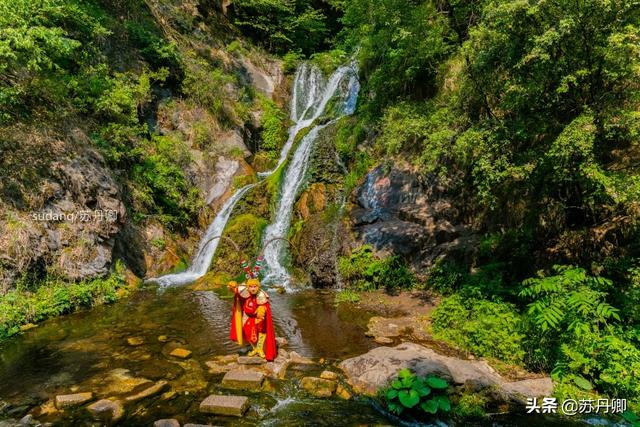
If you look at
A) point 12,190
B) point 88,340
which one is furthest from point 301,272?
point 12,190

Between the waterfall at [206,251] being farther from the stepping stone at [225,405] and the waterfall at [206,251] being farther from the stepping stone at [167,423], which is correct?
the stepping stone at [167,423]

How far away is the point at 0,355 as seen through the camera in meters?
7.46

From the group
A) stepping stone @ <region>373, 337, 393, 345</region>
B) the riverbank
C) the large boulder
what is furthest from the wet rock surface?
the riverbank

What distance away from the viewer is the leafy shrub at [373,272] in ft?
36.3

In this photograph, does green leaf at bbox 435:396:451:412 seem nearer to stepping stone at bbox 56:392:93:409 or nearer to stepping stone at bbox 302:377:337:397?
stepping stone at bbox 302:377:337:397

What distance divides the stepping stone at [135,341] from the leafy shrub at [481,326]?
19.8 feet

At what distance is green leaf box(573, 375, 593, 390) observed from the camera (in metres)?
5.63

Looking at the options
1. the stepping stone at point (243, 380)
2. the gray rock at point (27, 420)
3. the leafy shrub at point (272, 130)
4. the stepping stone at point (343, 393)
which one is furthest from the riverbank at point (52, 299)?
the leafy shrub at point (272, 130)

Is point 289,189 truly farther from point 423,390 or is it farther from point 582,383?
point 582,383

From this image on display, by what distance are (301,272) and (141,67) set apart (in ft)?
41.6

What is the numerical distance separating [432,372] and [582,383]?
2.18m

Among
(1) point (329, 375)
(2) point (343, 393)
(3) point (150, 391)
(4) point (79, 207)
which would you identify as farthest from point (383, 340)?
(4) point (79, 207)

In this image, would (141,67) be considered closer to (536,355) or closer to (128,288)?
(128,288)
